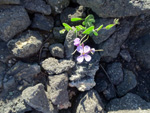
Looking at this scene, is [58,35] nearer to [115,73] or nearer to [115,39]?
[115,39]

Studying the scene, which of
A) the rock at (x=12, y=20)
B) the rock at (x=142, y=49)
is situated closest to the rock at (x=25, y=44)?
the rock at (x=12, y=20)

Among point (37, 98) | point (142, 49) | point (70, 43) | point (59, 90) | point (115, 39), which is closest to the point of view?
point (37, 98)

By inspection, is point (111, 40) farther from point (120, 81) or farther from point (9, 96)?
point (9, 96)

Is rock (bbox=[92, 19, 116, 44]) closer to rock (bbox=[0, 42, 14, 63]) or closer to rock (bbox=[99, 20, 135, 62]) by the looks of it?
rock (bbox=[99, 20, 135, 62])

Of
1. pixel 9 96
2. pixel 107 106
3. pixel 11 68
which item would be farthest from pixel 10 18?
pixel 107 106

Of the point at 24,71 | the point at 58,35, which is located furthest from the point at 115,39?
the point at 24,71
